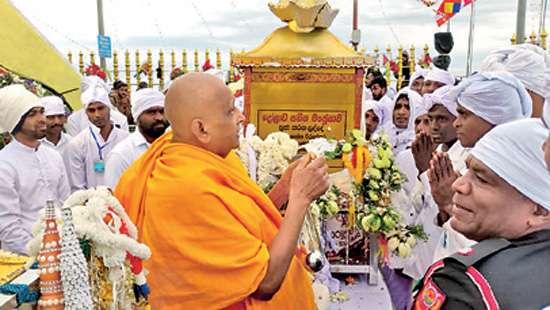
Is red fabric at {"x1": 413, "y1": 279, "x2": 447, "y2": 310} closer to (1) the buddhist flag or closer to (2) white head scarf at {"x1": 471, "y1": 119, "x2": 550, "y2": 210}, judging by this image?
(2) white head scarf at {"x1": 471, "y1": 119, "x2": 550, "y2": 210}

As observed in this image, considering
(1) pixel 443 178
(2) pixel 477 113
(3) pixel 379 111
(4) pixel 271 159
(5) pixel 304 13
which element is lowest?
(3) pixel 379 111

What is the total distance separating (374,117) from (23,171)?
13.3ft

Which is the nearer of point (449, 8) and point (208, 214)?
point (208, 214)

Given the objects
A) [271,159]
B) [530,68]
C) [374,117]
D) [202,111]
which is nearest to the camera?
[202,111]

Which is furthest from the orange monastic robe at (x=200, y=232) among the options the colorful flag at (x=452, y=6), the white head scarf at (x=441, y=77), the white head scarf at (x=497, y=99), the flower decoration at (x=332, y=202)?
the colorful flag at (x=452, y=6)

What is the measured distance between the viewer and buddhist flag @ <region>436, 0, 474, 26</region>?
457 inches

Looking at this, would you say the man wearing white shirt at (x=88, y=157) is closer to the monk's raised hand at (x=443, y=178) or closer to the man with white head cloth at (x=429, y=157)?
the man with white head cloth at (x=429, y=157)

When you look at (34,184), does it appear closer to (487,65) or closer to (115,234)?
(115,234)

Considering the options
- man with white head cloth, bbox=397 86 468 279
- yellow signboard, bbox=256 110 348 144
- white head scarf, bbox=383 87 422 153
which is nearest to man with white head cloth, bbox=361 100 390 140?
white head scarf, bbox=383 87 422 153

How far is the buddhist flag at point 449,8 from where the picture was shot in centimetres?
1160

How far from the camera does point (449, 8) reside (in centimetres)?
1179

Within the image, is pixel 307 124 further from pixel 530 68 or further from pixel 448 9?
pixel 448 9

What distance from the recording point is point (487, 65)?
3.05m

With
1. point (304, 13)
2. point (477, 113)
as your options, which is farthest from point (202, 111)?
point (304, 13)
